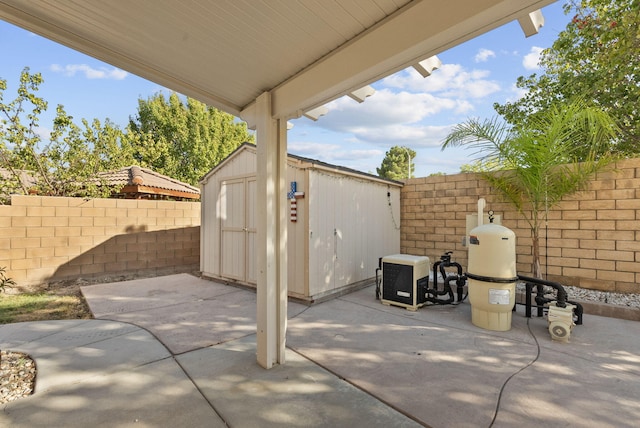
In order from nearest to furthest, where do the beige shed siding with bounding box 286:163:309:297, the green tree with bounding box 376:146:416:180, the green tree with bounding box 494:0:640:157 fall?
the beige shed siding with bounding box 286:163:309:297 → the green tree with bounding box 494:0:640:157 → the green tree with bounding box 376:146:416:180

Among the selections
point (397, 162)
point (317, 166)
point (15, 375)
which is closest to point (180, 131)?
point (317, 166)

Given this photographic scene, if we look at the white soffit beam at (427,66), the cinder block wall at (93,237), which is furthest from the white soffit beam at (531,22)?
the cinder block wall at (93,237)

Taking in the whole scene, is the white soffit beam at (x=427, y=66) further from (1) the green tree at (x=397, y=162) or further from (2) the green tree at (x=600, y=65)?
A: (1) the green tree at (x=397, y=162)

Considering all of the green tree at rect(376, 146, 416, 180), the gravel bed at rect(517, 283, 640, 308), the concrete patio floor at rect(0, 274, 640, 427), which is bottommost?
the concrete patio floor at rect(0, 274, 640, 427)

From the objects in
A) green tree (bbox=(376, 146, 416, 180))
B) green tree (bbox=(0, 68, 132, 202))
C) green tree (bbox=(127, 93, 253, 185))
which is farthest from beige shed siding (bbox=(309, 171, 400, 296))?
green tree (bbox=(376, 146, 416, 180))

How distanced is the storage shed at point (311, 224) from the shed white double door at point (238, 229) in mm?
16

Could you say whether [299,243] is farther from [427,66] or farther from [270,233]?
[427,66]

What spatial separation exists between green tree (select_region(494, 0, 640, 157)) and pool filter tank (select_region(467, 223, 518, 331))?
9.80 feet

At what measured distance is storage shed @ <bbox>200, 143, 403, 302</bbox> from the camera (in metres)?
4.68

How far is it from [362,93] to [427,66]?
0.56 m

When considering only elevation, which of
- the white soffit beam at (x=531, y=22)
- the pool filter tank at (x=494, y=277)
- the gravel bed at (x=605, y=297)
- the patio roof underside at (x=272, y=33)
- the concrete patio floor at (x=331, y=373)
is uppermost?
the patio roof underside at (x=272, y=33)

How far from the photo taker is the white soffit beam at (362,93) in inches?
85.7

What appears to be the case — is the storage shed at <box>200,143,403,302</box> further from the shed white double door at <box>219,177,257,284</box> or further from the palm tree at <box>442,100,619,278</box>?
the palm tree at <box>442,100,619,278</box>

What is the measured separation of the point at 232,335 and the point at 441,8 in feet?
11.3
